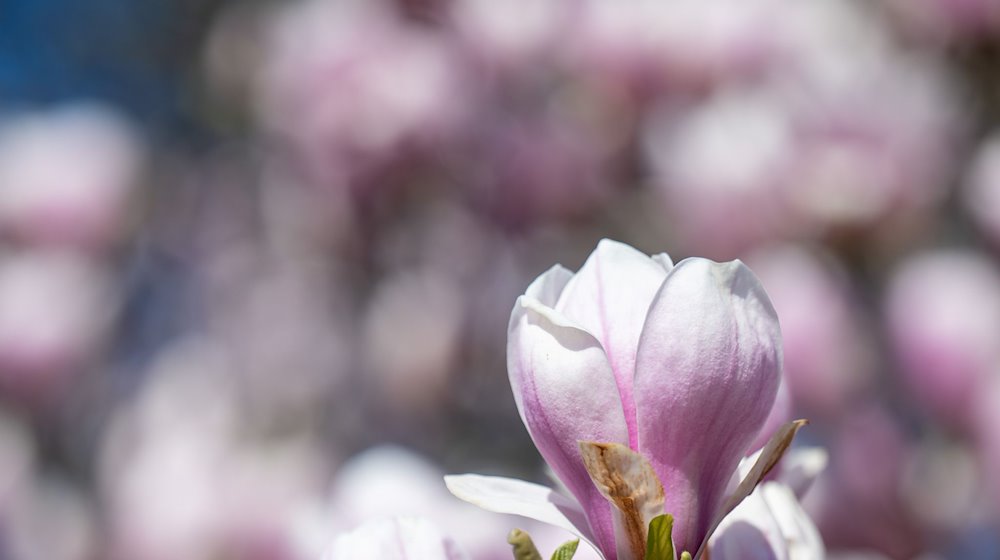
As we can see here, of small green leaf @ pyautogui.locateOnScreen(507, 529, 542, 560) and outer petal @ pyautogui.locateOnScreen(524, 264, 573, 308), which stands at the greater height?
outer petal @ pyautogui.locateOnScreen(524, 264, 573, 308)

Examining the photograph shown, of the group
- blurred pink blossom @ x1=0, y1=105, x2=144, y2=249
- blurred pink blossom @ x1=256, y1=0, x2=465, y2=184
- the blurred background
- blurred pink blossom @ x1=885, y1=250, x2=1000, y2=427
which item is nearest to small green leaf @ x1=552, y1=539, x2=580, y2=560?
the blurred background

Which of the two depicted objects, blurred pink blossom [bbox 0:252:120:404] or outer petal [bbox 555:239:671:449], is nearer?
outer petal [bbox 555:239:671:449]

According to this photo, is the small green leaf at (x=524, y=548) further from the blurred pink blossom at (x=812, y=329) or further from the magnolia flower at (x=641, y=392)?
the blurred pink blossom at (x=812, y=329)

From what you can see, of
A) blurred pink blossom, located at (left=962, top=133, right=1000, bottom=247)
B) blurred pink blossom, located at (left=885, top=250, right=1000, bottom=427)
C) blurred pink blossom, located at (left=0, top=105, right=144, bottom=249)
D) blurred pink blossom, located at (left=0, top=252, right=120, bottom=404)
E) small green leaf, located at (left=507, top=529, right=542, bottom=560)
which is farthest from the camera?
blurred pink blossom, located at (left=0, top=105, right=144, bottom=249)

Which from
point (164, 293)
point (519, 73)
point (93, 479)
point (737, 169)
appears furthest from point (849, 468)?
point (164, 293)

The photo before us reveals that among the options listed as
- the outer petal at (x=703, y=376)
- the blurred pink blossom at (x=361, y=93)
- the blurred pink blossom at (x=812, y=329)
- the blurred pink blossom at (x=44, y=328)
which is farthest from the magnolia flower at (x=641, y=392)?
the blurred pink blossom at (x=44, y=328)

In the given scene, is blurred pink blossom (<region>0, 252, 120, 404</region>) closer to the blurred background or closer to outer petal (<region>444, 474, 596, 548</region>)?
the blurred background
